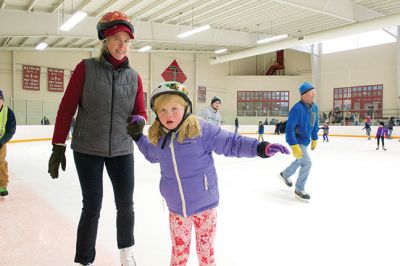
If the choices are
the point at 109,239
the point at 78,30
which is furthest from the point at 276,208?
the point at 78,30

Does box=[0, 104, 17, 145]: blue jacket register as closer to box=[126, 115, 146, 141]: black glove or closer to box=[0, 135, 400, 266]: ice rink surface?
box=[0, 135, 400, 266]: ice rink surface

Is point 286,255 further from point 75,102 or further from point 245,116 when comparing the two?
point 245,116

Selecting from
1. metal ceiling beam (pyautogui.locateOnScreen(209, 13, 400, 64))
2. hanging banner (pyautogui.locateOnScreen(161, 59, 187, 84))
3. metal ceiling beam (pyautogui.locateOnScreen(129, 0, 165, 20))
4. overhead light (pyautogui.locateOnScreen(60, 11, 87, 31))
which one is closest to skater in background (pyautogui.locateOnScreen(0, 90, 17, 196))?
overhead light (pyautogui.locateOnScreen(60, 11, 87, 31))

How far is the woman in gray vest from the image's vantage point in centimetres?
156

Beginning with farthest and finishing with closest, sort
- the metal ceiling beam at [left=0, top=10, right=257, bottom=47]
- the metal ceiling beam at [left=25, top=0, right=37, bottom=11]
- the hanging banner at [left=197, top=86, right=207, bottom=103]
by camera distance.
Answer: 1. the hanging banner at [left=197, top=86, right=207, bottom=103]
2. the metal ceiling beam at [left=0, top=10, right=257, bottom=47]
3. the metal ceiling beam at [left=25, top=0, right=37, bottom=11]

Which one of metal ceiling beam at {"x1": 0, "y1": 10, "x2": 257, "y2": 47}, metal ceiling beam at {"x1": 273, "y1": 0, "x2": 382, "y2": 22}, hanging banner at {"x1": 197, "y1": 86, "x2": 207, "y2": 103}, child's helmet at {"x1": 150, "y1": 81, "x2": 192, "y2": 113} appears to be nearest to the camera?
child's helmet at {"x1": 150, "y1": 81, "x2": 192, "y2": 113}

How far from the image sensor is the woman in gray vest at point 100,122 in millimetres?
1561

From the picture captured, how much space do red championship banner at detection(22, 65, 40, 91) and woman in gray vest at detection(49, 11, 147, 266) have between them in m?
15.3

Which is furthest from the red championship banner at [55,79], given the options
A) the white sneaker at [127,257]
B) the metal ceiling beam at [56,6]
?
the white sneaker at [127,257]

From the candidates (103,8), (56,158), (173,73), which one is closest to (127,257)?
(56,158)

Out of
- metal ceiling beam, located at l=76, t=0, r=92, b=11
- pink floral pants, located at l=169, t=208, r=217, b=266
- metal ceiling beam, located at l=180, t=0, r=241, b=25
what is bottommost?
pink floral pants, located at l=169, t=208, r=217, b=266

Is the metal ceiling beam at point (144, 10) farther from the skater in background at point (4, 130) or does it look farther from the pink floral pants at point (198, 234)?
the pink floral pants at point (198, 234)

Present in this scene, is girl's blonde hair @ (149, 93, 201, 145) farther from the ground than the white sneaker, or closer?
farther from the ground

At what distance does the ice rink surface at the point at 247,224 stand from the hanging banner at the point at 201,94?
1647cm
